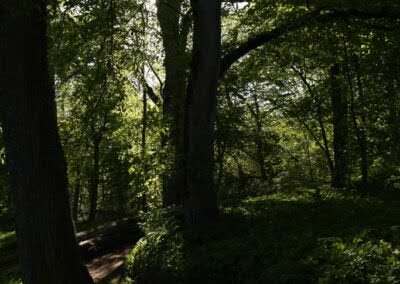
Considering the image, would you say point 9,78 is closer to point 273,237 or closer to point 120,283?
point 273,237

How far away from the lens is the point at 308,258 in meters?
5.93

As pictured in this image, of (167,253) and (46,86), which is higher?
(46,86)

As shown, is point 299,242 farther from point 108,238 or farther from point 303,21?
point 108,238

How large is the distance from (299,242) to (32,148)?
411 cm

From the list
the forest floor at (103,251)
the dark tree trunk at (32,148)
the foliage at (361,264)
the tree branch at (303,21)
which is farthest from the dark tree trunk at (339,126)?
the dark tree trunk at (32,148)

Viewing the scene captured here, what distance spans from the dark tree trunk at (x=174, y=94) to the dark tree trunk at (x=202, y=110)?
1.54ft

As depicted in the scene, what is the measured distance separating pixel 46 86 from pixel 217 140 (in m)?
7.00

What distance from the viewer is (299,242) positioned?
6777mm

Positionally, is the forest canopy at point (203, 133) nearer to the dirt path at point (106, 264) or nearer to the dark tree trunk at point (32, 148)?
the dark tree trunk at point (32, 148)

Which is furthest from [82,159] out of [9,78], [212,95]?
[9,78]

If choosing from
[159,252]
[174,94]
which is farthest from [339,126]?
[159,252]

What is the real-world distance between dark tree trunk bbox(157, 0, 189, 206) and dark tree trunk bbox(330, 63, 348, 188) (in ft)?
14.9

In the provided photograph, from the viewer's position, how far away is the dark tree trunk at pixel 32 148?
288 inches

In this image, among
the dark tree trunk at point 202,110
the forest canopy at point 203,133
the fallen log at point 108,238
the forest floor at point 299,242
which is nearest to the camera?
the forest floor at point 299,242
